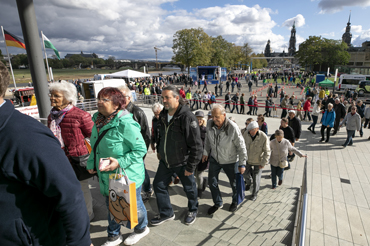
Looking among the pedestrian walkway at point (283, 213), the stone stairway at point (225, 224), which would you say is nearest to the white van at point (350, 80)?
the pedestrian walkway at point (283, 213)

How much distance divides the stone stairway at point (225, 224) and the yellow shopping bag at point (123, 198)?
710mm

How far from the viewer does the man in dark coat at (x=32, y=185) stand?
102cm

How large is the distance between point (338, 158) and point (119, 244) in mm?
8301

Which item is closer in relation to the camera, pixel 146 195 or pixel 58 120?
pixel 58 120

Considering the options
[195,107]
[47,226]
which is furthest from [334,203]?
[195,107]

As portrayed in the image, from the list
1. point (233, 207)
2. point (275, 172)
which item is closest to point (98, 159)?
point (233, 207)

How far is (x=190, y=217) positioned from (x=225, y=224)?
0.57 meters

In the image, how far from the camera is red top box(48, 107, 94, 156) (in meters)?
2.73

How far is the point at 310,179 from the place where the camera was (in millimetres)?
6320

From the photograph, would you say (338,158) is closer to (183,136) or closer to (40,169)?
(183,136)

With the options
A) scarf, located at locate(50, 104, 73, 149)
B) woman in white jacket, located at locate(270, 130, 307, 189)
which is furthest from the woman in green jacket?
woman in white jacket, located at locate(270, 130, 307, 189)

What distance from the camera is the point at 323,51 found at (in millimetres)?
65125

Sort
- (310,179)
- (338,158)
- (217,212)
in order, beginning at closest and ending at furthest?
(217,212), (310,179), (338,158)

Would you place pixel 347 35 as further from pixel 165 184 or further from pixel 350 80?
pixel 165 184
